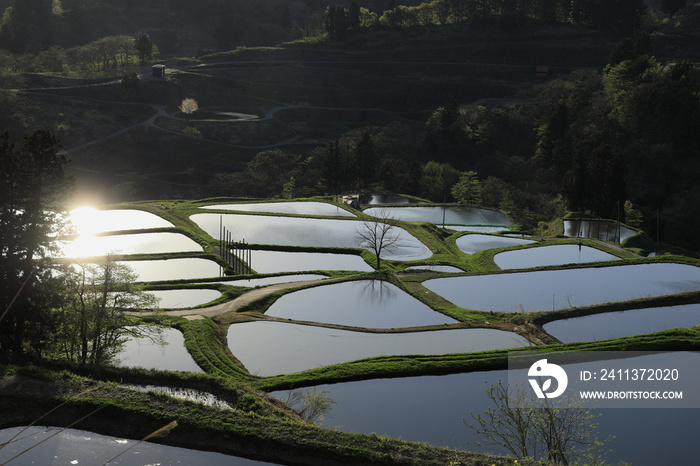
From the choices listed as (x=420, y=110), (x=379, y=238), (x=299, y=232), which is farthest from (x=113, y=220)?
(x=420, y=110)

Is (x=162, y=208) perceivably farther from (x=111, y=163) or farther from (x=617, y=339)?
(x=617, y=339)

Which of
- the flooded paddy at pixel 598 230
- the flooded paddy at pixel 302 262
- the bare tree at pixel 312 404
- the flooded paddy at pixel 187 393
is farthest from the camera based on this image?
the flooded paddy at pixel 598 230

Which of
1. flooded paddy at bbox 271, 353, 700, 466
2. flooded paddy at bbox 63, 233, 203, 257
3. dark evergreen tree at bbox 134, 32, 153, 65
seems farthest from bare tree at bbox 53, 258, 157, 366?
dark evergreen tree at bbox 134, 32, 153, 65

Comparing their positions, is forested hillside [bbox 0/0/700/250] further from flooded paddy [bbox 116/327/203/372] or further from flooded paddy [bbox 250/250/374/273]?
flooded paddy [bbox 116/327/203/372]

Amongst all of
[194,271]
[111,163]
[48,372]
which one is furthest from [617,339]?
[111,163]

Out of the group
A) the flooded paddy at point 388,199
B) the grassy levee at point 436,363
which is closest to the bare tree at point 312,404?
the grassy levee at point 436,363

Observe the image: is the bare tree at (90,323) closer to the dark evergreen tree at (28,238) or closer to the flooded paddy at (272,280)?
the dark evergreen tree at (28,238)

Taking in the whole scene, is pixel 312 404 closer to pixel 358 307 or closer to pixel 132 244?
pixel 358 307
